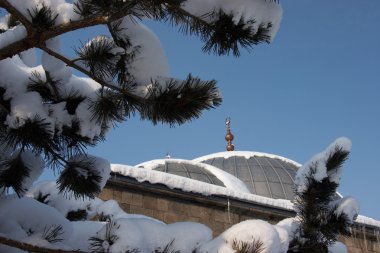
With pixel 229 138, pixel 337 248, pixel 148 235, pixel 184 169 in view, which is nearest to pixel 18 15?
pixel 148 235

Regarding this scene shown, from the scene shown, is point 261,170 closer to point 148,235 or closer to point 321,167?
point 321,167

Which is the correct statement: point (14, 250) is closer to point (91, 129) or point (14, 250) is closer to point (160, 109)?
point (91, 129)

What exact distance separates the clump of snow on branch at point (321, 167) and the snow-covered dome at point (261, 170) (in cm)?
1049

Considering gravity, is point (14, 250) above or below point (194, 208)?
below

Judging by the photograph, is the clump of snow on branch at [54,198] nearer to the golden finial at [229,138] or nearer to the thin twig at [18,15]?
the thin twig at [18,15]

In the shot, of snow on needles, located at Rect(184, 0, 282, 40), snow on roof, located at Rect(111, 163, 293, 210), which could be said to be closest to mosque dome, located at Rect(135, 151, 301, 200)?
snow on roof, located at Rect(111, 163, 293, 210)

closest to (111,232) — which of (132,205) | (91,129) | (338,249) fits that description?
(91,129)

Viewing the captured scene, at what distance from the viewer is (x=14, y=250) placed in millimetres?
3652

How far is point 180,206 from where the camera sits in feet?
32.6

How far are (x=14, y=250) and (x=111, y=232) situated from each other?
36.4 inches

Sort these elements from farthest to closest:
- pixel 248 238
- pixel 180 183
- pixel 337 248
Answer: pixel 180 183
pixel 337 248
pixel 248 238

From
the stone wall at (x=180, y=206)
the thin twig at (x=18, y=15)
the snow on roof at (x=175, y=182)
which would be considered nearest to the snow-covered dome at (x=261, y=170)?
the stone wall at (x=180, y=206)

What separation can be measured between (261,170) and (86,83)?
12.8 m

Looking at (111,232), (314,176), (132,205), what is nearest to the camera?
(111,232)
